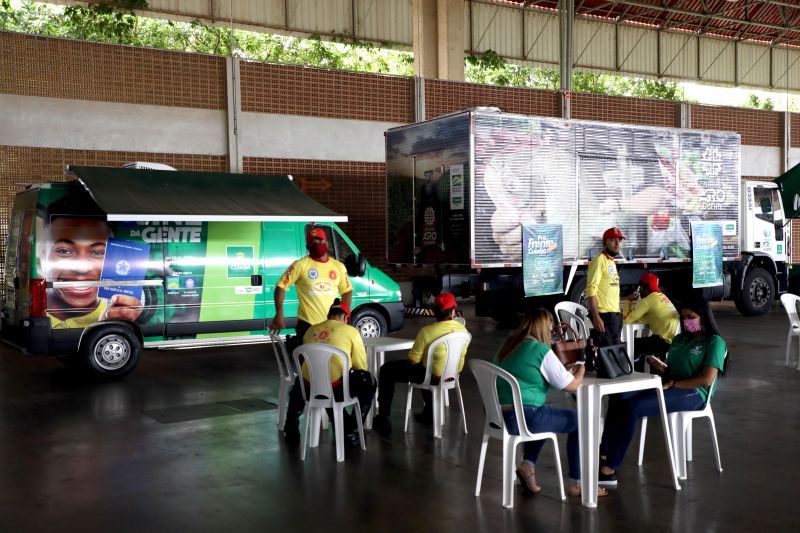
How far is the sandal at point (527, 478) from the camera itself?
5.34 meters

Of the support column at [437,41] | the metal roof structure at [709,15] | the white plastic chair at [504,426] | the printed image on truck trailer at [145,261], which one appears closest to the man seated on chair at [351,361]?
the white plastic chair at [504,426]

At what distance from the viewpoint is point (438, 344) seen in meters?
6.82

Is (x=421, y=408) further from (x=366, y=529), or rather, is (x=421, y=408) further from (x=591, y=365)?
(x=366, y=529)

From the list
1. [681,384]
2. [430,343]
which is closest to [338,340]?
[430,343]

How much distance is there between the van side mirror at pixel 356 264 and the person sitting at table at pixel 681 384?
4927 millimetres

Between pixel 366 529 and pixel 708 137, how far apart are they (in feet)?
40.6

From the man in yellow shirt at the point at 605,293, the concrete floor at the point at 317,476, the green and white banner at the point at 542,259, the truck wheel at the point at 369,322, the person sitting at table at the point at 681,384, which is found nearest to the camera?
the concrete floor at the point at 317,476

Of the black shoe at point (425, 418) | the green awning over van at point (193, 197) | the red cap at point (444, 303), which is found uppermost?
the green awning over van at point (193, 197)

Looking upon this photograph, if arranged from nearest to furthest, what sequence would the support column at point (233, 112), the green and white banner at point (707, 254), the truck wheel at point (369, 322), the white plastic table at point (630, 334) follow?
the white plastic table at point (630, 334) < the truck wheel at point (369, 322) < the green and white banner at point (707, 254) < the support column at point (233, 112)

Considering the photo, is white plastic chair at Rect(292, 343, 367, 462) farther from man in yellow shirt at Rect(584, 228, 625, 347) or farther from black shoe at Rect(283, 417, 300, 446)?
man in yellow shirt at Rect(584, 228, 625, 347)

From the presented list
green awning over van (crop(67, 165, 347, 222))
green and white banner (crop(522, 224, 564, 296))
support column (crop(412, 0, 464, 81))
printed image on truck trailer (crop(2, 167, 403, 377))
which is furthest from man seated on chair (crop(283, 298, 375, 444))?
support column (crop(412, 0, 464, 81))

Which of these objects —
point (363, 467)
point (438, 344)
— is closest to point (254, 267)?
point (438, 344)

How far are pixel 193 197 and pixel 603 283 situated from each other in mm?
5228

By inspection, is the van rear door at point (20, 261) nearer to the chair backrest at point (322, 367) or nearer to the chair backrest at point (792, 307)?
the chair backrest at point (322, 367)
